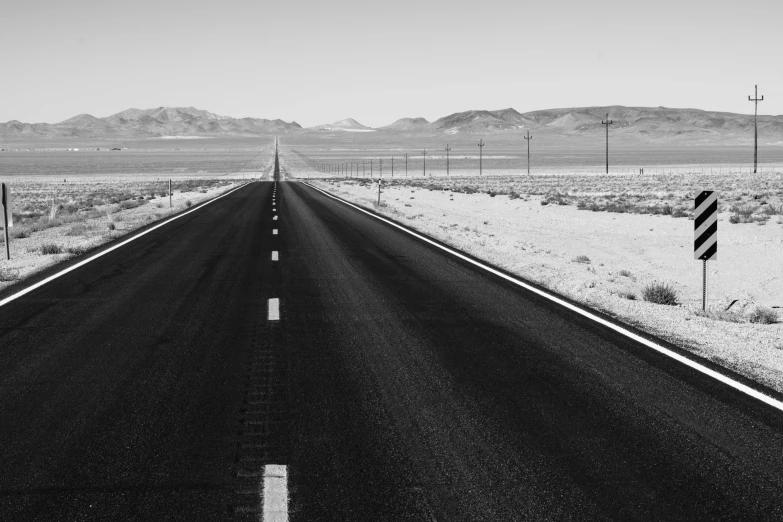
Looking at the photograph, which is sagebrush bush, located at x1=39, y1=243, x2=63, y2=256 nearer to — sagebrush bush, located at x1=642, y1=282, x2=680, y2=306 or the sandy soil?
the sandy soil

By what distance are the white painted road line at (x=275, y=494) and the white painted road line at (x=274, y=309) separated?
16.8 ft

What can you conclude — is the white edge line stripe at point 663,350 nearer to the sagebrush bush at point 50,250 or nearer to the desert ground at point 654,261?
the desert ground at point 654,261

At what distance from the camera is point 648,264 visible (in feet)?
64.3

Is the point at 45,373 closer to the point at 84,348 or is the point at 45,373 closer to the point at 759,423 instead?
the point at 84,348

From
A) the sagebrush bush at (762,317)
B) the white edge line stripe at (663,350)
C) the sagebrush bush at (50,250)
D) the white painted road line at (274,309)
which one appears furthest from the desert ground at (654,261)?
the sagebrush bush at (50,250)

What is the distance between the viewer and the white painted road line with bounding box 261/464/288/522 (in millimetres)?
4465

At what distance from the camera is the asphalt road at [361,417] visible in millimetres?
4699

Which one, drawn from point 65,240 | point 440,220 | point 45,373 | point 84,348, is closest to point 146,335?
point 84,348

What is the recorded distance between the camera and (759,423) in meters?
6.08

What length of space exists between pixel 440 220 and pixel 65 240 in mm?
14753

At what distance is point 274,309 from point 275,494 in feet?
20.3

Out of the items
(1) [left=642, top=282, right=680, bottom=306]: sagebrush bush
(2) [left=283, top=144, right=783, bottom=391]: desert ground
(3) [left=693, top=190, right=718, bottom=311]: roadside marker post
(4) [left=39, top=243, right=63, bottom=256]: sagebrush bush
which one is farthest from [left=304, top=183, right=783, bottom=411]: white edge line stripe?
(4) [left=39, top=243, right=63, bottom=256]: sagebrush bush

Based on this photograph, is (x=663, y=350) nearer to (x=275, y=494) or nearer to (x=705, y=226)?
(x=705, y=226)

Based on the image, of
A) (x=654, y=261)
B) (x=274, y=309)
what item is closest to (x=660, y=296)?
(x=274, y=309)
